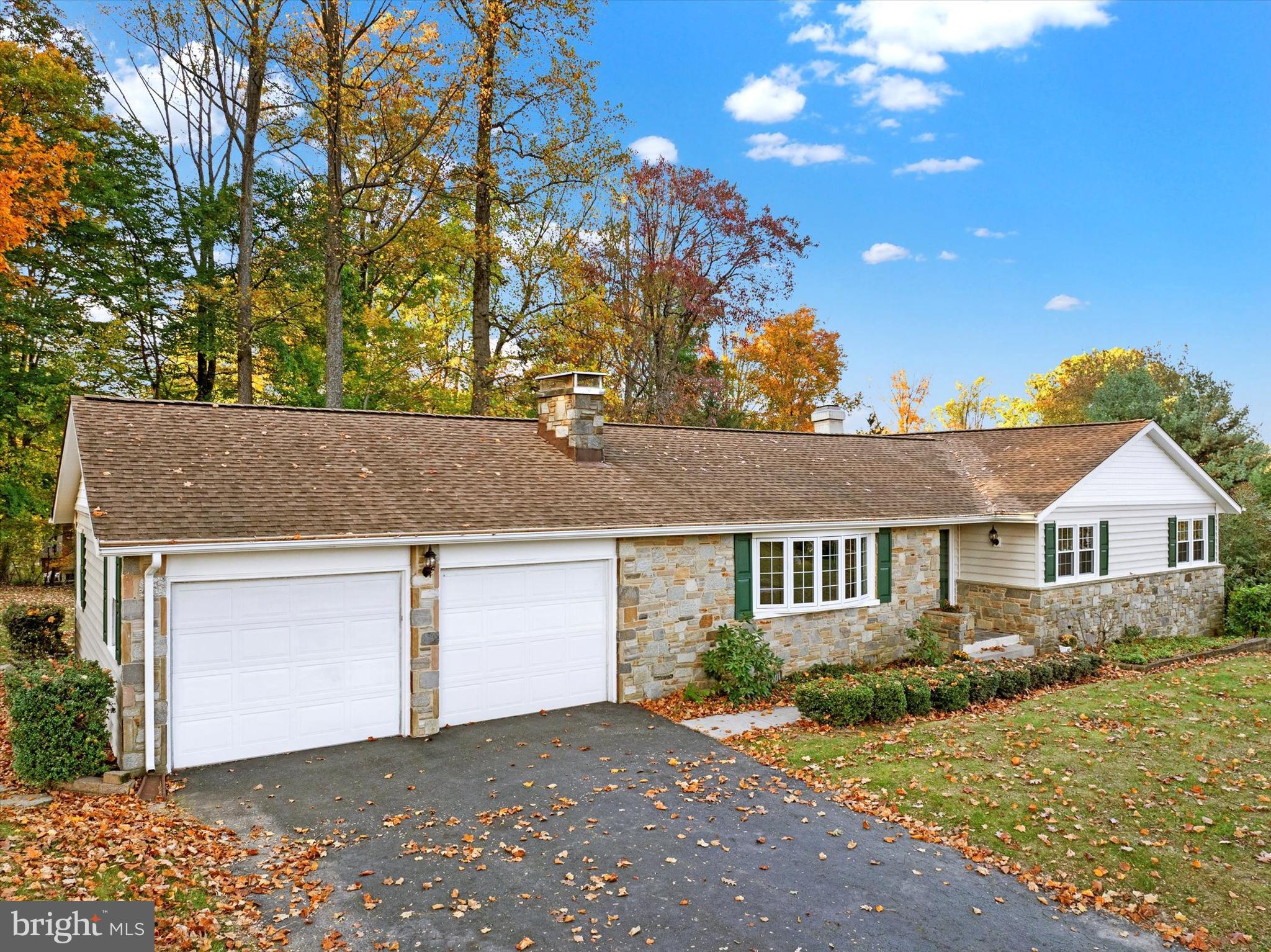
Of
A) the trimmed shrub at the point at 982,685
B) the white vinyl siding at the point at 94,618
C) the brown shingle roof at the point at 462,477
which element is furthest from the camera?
the trimmed shrub at the point at 982,685

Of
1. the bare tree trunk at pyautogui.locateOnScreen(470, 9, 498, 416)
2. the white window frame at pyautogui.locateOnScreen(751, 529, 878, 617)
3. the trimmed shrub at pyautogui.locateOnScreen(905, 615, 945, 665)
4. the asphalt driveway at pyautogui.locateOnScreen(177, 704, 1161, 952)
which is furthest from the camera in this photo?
the bare tree trunk at pyautogui.locateOnScreen(470, 9, 498, 416)

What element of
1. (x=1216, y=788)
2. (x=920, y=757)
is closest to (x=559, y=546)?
(x=920, y=757)

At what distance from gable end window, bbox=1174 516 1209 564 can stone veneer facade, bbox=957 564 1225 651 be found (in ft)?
1.10

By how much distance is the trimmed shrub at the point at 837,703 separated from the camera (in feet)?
35.1

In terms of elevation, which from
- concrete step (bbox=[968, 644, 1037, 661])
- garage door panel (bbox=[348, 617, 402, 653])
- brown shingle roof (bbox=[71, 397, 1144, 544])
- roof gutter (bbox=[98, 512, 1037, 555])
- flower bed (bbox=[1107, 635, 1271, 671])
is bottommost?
flower bed (bbox=[1107, 635, 1271, 671])

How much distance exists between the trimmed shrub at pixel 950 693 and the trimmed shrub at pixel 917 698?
278 mm

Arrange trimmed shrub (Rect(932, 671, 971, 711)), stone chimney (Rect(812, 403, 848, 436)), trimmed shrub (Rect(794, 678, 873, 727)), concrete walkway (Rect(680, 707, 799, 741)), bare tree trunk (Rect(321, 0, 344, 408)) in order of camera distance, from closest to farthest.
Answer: concrete walkway (Rect(680, 707, 799, 741)), trimmed shrub (Rect(794, 678, 873, 727)), trimmed shrub (Rect(932, 671, 971, 711)), bare tree trunk (Rect(321, 0, 344, 408)), stone chimney (Rect(812, 403, 848, 436))

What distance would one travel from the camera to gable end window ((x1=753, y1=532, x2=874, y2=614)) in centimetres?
1324

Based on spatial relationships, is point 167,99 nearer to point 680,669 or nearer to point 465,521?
point 465,521

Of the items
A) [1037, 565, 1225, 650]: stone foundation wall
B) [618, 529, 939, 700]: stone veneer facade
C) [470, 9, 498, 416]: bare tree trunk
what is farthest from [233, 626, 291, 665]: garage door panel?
[1037, 565, 1225, 650]: stone foundation wall

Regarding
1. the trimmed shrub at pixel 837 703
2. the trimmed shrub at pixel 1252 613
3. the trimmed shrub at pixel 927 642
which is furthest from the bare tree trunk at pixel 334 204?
the trimmed shrub at pixel 1252 613

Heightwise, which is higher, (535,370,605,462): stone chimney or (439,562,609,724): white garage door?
(535,370,605,462): stone chimney

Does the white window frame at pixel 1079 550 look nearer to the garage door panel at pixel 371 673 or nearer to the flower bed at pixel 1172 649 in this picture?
the flower bed at pixel 1172 649

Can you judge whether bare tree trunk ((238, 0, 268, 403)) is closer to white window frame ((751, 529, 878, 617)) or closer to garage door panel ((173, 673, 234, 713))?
garage door panel ((173, 673, 234, 713))
